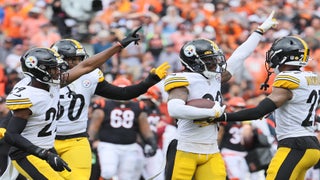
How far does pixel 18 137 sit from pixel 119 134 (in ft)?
14.1

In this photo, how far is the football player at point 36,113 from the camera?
6988 mm

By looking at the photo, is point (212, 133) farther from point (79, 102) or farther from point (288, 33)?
point (288, 33)

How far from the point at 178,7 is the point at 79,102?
29.4 ft

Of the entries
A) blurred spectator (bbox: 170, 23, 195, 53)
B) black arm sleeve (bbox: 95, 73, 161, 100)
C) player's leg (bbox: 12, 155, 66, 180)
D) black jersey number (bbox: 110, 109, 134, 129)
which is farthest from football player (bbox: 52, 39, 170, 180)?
blurred spectator (bbox: 170, 23, 195, 53)

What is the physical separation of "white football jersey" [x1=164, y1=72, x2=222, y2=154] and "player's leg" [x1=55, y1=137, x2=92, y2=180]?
954mm

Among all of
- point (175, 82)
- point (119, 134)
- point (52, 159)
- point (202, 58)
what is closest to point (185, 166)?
point (175, 82)

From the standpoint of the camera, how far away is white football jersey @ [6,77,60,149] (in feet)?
23.0

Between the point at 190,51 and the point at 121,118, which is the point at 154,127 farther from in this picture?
the point at 190,51

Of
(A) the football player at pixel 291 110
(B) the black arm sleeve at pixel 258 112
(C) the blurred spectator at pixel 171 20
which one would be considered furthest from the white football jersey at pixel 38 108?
(C) the blurred spectator at pixel 171 20

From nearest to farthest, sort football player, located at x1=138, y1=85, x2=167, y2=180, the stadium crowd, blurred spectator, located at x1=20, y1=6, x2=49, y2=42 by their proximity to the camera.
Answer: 1. football player, located at x1=138, y1=85, x2=167, y2=180
2. the stadium crowd
3. blurred spectator, located at x1=20, y1=6, x2=49, y2=42

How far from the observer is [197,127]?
24.4ft

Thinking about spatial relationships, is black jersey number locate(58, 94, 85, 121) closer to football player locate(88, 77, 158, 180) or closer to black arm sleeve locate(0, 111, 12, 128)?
black arm sleeve locate(0, 111, 12, 128)

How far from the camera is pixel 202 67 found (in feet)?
24.4

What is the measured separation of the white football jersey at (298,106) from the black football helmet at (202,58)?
536 mm
